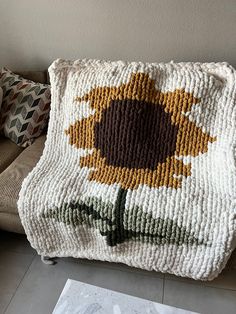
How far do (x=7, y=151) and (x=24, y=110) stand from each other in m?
0.24

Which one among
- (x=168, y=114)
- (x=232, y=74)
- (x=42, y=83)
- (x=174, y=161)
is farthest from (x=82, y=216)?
(x=42, y=83)

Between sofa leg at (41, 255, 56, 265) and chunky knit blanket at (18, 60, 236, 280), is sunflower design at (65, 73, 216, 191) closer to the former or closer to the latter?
chunky knit blanket at (18, 60, 236, 280)

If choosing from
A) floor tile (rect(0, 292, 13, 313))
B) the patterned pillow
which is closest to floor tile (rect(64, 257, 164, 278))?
floor tile (rect(0, 292, 13, 313))

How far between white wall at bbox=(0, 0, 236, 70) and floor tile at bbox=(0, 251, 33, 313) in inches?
42.9

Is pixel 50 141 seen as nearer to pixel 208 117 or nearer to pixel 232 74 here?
pixel 208 117

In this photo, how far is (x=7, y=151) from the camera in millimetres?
1643

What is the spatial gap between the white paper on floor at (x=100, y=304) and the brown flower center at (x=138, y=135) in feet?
1.62

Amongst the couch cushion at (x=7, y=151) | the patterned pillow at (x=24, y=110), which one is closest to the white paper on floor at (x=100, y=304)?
the couch cushion at (x=7, y=151)

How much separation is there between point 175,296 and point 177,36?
3.93 ft

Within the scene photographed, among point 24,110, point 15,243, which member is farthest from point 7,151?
point 15,243

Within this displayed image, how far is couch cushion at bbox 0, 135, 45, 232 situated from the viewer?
130 centimetres

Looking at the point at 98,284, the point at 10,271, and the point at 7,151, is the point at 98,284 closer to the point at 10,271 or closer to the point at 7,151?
the point at 10,271

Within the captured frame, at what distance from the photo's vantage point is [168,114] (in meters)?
1.28

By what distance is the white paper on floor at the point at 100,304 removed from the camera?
99 centimetres
